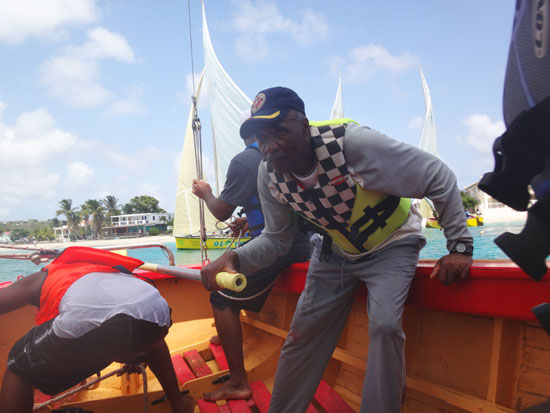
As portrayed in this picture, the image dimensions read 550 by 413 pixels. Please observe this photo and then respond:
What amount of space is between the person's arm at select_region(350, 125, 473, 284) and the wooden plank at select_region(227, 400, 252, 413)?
5.33 feet

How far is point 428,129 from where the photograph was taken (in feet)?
119

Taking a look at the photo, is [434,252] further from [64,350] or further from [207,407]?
[64,350]

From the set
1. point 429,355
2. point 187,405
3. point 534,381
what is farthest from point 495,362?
point 187,405

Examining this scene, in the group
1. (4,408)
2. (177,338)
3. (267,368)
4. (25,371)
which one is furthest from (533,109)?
(177,338)

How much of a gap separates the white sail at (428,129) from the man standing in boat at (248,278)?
35.3 metres

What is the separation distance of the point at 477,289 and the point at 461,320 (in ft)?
1.52

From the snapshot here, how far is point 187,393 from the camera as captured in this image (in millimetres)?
2844

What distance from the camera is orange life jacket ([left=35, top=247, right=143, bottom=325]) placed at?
1909mm

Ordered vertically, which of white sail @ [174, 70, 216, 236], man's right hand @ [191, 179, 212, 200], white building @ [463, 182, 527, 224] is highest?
man's right hand @ [191, 179, 212, 200]

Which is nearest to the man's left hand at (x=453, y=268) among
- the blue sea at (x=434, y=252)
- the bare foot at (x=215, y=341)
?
the bare foot at (x=215, y=341)

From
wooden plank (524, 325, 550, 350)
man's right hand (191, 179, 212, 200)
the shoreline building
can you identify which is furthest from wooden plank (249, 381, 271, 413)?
the shoreline building

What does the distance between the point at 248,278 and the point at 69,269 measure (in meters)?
1.15

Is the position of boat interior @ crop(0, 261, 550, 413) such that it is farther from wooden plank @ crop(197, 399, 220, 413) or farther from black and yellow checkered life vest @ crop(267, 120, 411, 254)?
black and yellow checkered life vest @ crop(267, 120, 411, 254)

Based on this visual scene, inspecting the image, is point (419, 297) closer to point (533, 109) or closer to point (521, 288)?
point (521, 288)
